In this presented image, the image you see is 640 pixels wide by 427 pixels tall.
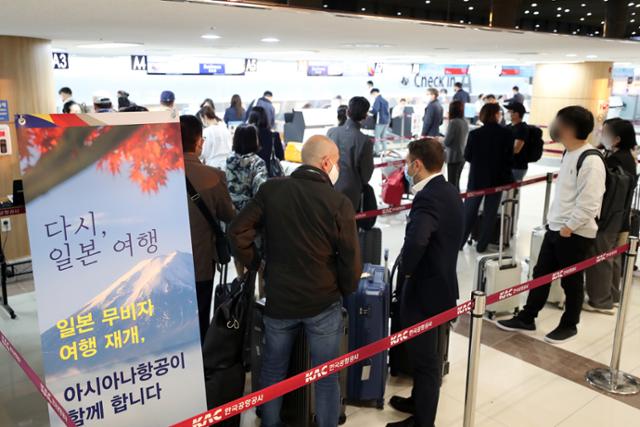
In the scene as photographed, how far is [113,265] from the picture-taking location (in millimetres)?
2467

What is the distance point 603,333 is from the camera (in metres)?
4.89

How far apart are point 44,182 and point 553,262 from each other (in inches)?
150

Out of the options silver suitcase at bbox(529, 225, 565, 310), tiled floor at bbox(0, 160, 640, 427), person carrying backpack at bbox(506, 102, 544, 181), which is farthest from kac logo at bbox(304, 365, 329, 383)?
person carrying backpack at bbox(506, 102, 544, 181)

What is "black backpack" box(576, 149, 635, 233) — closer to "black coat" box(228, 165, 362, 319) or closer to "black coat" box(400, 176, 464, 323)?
"black coat" box(400, 176, 464, 323)

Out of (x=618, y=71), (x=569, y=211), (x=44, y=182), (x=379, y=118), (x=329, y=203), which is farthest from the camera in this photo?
(x=618, y=71)

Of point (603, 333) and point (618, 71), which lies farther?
point (618, 71)

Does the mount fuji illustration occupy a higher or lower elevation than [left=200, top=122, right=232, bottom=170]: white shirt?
lower

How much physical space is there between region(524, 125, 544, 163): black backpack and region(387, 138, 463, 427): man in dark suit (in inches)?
168

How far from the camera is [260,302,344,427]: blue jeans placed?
2.93 meters

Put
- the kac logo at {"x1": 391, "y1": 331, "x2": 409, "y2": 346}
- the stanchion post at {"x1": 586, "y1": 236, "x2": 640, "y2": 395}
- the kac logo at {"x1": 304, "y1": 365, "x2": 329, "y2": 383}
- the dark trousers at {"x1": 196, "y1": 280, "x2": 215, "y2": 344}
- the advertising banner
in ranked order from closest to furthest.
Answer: the advertising banner
the kac logo at {"x1": 304, "y1": 365, "x2": 329, "y2": 383}
the kac logo at {"x1": 391, "y1": 331, "x2": 409, "y2": 346}
the dark trousers at {"x1": 196, "y1": 280, "x2": 215, "y2": 344}
the stanchion post at {"x1": 586, "y1": 236, "x2": 640, "y2": 395}

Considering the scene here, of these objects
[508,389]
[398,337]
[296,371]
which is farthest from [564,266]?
[296,371]

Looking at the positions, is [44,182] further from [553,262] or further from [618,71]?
[618,71]

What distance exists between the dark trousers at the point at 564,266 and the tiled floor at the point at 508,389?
21 cm

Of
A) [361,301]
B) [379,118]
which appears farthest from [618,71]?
[361,301]
